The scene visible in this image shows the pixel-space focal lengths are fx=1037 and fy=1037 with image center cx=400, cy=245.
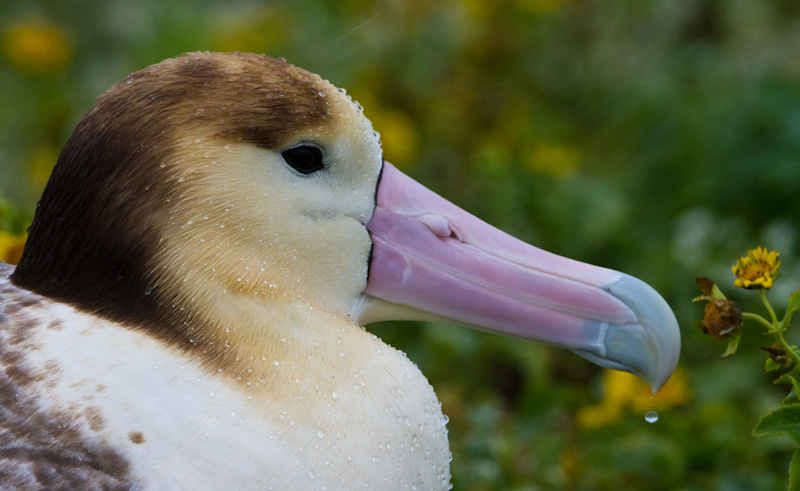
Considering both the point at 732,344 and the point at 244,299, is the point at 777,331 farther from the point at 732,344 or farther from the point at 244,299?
the point at 244,299

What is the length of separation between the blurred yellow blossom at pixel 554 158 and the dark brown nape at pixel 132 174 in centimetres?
223

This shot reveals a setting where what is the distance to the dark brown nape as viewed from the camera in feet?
5.60

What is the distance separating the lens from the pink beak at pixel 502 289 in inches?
71.8

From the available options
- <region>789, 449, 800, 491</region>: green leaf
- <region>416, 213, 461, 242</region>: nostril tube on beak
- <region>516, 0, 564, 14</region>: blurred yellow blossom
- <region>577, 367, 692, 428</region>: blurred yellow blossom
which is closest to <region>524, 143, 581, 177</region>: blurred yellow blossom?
<region>516, 0, 564, 14</region>: blurred yellow blossom

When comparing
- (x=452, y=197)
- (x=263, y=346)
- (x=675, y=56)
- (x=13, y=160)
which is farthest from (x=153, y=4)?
(x=263, y=346)

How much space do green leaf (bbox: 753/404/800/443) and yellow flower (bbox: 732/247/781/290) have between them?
0.21 m

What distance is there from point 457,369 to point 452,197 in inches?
36.6

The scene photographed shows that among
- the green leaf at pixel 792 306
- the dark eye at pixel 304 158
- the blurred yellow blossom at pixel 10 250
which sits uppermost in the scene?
the dark eye at pixel 304 158

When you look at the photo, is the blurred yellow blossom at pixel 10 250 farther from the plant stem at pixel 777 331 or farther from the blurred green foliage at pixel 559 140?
the plant stem at pixel 777 331

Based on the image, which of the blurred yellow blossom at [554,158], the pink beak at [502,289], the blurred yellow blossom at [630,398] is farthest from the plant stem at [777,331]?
the blurred yellow blossom at [554,158]

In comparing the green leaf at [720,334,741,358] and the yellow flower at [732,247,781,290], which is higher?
the yellow flower at [732,247,781,290]

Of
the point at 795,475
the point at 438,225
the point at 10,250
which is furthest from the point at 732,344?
the point at 10,250

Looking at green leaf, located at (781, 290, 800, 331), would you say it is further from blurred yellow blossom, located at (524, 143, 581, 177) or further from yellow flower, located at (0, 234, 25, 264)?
blurred yellow blossom, located at (524, 143, 581, 177)

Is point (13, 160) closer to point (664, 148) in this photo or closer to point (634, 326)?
point (664, 148)
